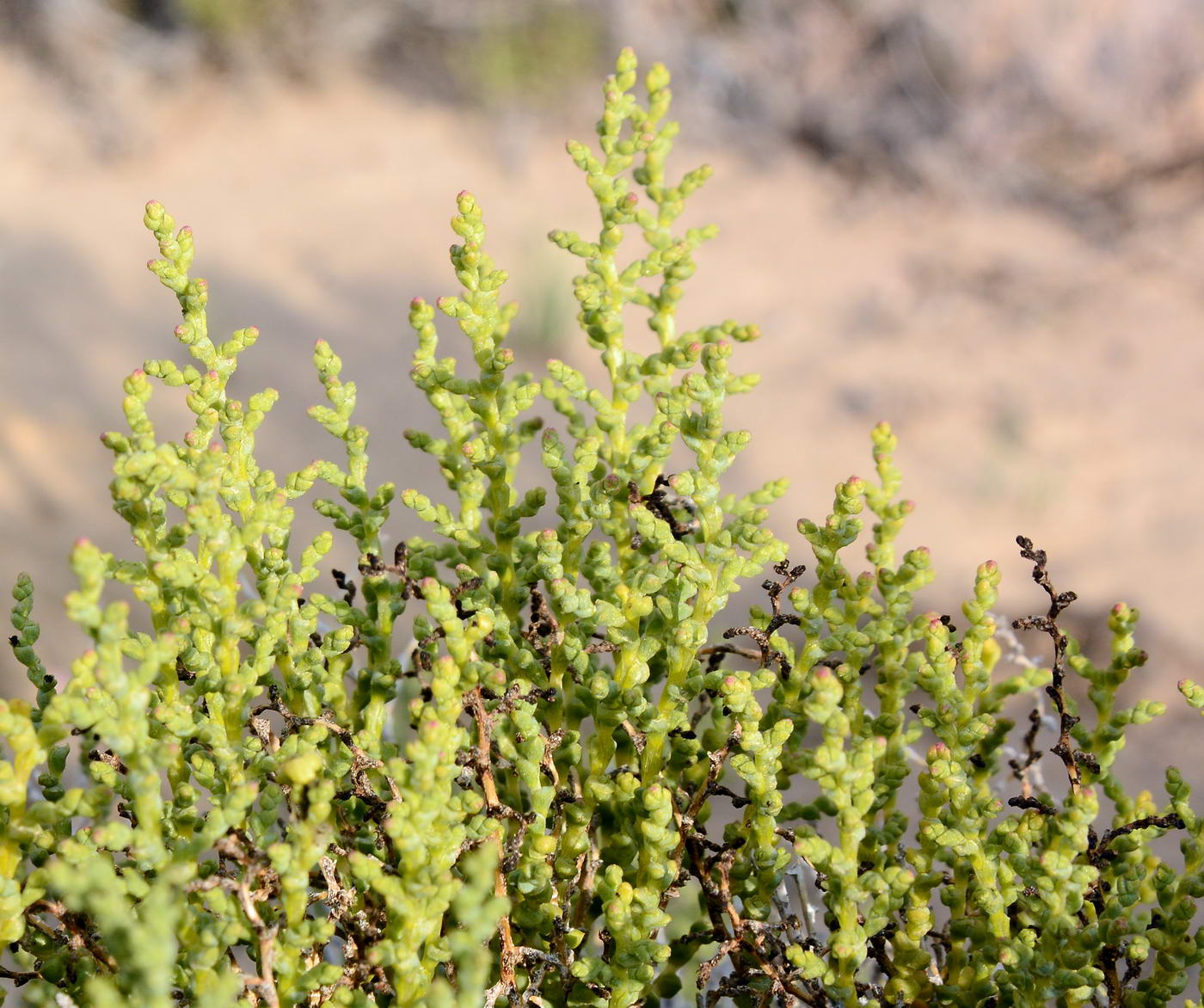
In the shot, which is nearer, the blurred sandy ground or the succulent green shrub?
the succulent green shrub

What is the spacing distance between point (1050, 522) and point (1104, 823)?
1424 mm

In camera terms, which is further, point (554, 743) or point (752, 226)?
point (752, 226)

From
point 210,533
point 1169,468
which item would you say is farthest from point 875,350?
point 210,533

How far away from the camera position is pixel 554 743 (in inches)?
48.3

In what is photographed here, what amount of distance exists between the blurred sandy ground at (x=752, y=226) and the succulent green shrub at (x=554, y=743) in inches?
104

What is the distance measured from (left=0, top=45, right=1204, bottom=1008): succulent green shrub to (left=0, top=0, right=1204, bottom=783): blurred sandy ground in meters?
2.65

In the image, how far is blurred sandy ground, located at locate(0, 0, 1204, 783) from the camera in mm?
4559

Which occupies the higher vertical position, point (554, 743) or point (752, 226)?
point (752, 226)

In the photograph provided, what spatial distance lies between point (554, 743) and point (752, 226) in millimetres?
5581

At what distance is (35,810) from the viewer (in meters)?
1.05

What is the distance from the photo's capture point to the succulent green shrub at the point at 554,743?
1020mm

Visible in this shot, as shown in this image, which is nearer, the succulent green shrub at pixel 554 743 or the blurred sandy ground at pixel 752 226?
the succulent green shrub at pixel 554 743

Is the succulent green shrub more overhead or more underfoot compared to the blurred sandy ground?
more underfoot

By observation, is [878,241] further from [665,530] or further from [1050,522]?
[665,530]
